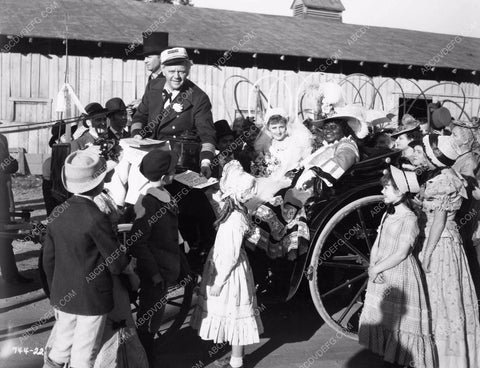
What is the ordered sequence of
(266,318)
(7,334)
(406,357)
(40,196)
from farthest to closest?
(40,196)
(266,318)
(7,334)
(406,357)

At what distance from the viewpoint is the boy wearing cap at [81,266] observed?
313 centimetres

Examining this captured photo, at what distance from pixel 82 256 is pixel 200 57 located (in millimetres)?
11984

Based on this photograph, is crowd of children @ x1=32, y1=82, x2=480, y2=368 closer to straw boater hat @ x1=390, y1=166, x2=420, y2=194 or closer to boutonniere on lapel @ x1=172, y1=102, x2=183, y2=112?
straw boater hat @ x1=390, y1=166, x2=420, y2=194

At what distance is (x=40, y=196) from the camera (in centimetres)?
1205

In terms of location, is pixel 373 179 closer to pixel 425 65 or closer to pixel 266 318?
pixel 266 318

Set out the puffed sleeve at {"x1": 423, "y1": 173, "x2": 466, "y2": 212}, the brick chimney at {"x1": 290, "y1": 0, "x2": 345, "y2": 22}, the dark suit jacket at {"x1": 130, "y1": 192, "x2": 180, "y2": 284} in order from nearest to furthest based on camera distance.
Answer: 1. the dark suit jacket at {"x1": 130, "y1": 192, "x2": 180, "y2": 284}
2. the puffed sleeve at {"x1": 423, "y1": 173, "x2": 466, "y2": 212}
3. the brick chimney at {"x1": 290, "y1": 0, "x2": 345, "y2": 22}

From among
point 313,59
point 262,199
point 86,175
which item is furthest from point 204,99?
point 313,59

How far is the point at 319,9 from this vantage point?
24797mm

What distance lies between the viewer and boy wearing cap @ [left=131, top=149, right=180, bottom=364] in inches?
147

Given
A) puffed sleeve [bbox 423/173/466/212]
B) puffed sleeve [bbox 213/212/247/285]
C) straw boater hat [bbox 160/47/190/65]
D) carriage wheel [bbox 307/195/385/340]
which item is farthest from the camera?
straw boater hat [bbox 160/47/190/65]

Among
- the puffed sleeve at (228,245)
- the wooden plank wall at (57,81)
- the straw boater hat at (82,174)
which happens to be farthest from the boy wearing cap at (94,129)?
the wooden plank wall at (57,81)

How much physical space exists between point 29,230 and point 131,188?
2.99ft

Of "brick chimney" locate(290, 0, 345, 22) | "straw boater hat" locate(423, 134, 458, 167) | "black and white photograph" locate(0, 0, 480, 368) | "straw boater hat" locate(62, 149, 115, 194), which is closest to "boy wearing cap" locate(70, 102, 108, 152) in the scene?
"black and white photograph" locate(0, 0, 480, 368)

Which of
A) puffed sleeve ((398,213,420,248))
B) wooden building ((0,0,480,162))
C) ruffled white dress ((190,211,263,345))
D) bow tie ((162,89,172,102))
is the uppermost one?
wooden building ((0,0,480,162))
